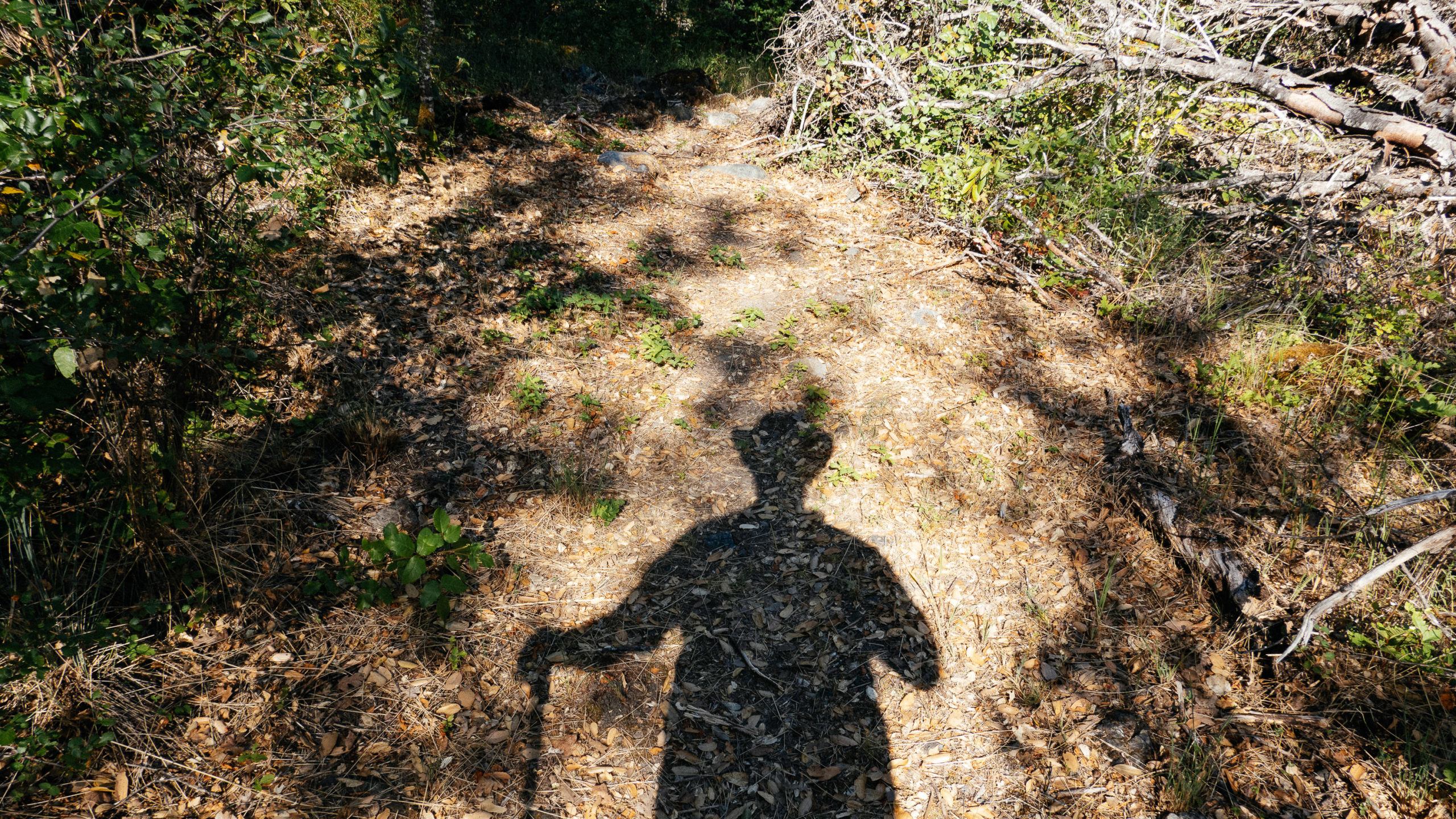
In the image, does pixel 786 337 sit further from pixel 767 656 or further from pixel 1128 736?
pixel 1128 736

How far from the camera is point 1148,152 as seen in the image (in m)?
6.03

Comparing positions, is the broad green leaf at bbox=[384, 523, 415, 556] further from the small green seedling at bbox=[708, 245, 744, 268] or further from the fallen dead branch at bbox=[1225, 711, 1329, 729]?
the small green seedling at bbox=[708, 245, 744, 268]

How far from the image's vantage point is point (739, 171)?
9.01 metres

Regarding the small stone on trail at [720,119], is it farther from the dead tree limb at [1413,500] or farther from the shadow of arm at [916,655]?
the dead tree limb at [1413,500]

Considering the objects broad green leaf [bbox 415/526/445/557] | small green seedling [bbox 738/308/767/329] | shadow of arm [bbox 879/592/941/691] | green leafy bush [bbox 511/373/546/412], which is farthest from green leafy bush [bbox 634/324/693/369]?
shadow of arm [bbox 879/592/941/691]

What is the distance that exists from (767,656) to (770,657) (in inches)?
0.5

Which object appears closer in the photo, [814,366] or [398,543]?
[398,543]

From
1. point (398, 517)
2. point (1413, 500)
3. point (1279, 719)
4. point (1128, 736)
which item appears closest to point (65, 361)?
point (398, 517)

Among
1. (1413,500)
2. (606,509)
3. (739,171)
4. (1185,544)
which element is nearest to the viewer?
(1413,500)

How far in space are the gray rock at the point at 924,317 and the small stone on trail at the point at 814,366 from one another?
1031 millimetres

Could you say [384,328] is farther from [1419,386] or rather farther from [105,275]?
[1419,386]

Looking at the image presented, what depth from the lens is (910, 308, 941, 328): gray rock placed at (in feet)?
19.0

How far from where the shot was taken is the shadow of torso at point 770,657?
281 centimetres

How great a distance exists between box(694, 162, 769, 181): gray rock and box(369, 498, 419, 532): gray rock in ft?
21.6
